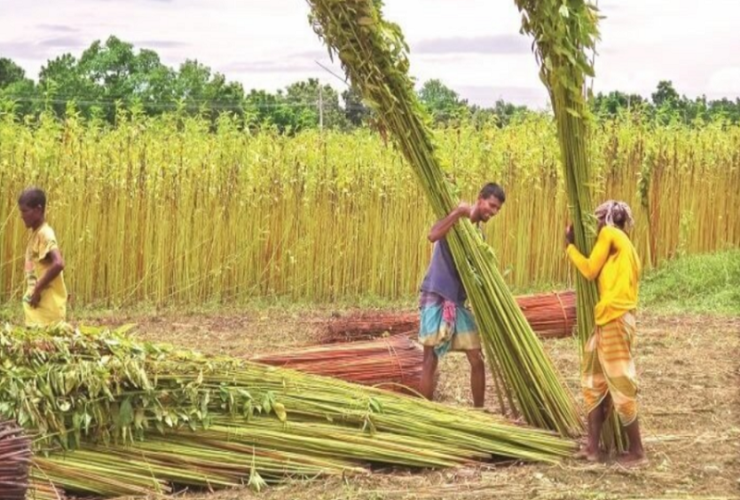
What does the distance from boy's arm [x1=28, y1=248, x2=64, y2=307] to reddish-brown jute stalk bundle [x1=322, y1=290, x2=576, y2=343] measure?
2570 mm

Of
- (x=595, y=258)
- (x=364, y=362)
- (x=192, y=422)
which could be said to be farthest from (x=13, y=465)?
(x=364, y=362)

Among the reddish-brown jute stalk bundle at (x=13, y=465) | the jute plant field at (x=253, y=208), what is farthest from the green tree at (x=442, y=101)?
the reddish-brown jute stalk bundle at (x=13, y=465)

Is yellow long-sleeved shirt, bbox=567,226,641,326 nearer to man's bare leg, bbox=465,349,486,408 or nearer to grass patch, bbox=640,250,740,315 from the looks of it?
man's bare leg, bbox=465,349,486,408

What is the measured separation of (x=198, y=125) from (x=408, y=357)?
7.26m

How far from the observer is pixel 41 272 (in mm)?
6621

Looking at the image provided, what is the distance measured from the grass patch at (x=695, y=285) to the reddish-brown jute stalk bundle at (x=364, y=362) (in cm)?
562

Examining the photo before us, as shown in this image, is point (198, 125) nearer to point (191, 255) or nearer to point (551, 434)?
point (191, 255)

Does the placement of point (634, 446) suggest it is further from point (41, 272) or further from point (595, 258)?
point (41, 272)

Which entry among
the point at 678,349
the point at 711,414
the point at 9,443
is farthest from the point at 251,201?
the point at 9,443

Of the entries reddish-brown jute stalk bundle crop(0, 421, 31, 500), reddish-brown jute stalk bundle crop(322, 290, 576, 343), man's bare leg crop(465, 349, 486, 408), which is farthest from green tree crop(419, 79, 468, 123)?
reddish-brown jute stalk bundle crop(0, 421, 31, 500)

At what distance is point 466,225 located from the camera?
5844mm

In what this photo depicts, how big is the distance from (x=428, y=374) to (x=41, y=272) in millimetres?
2265

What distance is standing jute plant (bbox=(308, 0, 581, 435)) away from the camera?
559 centimetres

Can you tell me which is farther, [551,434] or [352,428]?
[551,434]
